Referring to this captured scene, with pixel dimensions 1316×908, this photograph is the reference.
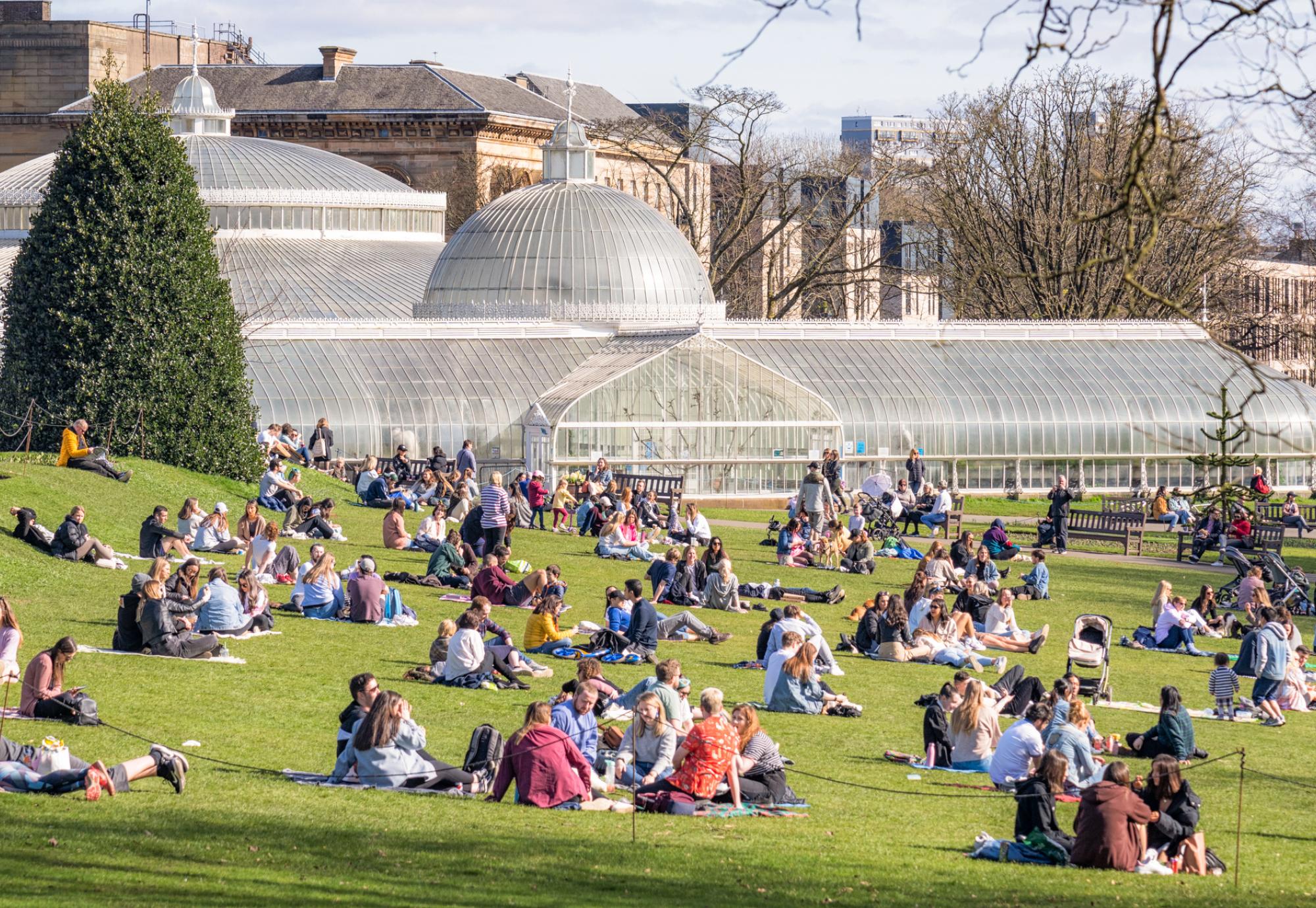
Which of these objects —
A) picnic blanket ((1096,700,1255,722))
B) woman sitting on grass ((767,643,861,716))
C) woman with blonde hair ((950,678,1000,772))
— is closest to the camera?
woman with blonde hair ((950,678,1000,772))

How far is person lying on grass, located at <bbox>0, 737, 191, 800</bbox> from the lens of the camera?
14.3 meters

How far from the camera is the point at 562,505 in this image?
122 ft

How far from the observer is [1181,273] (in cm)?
6512

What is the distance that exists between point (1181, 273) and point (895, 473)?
2085cm

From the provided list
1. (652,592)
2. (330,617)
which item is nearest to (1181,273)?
(652,592)

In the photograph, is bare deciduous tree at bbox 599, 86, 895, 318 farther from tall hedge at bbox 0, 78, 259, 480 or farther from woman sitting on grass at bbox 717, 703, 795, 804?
woman sitting on grass at bbox 717, 703, 795, 804

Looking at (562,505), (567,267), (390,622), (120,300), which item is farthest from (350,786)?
(567,267)

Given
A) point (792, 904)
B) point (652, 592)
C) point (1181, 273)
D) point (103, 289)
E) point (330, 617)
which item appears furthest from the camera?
point (1181, 273)

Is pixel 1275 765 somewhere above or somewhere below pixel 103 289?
below

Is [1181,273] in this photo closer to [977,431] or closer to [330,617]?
[977,431]

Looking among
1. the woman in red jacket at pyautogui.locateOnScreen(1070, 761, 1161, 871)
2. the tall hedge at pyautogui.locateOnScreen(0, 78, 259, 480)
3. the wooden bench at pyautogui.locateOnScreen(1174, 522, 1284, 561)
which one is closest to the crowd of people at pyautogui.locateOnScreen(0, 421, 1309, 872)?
the woman in red jacket at pyautogui.locateOnScreen(1070, 761, 1161, 871)

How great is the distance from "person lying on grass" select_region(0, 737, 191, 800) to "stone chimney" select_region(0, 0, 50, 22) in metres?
97.8

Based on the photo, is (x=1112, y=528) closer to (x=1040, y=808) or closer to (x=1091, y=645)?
(x=1091, y=645)

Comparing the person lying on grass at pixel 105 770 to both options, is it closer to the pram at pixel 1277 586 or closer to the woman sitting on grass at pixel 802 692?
the woman sitting on grass at pixel 802 692
